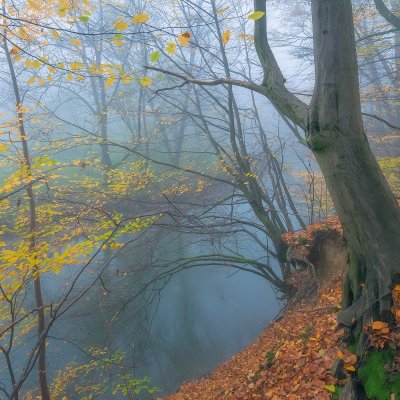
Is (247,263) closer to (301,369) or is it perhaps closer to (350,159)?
(301,369)

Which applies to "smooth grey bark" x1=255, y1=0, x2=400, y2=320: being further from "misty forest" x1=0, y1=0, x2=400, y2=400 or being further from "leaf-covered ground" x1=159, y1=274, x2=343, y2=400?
"leaf-covered ground" x1=159, y1=274, x2=343, y2=400

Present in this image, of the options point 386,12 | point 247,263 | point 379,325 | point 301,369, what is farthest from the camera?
point 247,263

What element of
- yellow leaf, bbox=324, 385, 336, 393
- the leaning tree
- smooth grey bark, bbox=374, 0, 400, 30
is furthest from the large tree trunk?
smooth grey bark, bbox=374, 0, 400, 30

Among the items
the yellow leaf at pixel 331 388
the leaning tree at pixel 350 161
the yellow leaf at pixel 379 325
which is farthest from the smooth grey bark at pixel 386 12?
the yellow leaf at pixel 331 388

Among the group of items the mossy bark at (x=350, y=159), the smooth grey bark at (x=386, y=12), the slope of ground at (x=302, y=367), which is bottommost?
the slope of ground at (x=302, y=367)

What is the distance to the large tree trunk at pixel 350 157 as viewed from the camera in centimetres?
257

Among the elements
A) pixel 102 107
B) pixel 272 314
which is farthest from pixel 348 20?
pixel 102 107

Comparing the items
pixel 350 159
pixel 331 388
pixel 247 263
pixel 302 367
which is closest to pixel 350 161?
pixel 350 159

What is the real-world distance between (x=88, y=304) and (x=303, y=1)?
14.2 metres

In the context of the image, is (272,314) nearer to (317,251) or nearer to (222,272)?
(222,272)

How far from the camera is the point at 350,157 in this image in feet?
8.59

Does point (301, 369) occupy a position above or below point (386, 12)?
below

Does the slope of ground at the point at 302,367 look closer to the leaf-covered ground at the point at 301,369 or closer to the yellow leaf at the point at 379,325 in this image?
the leaf-covered ground at the point at 301,369

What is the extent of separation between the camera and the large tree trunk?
8.45 ft
